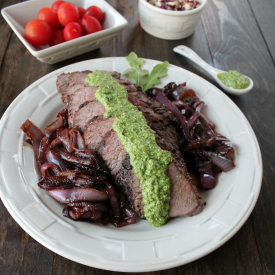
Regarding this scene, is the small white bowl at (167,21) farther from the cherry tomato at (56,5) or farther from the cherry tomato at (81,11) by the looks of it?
the cherry tomato at (56,5)

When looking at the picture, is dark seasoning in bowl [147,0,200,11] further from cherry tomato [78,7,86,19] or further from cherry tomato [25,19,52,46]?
cherry tomato [25,19,52,46]

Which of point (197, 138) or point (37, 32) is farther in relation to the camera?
point (37, 32)

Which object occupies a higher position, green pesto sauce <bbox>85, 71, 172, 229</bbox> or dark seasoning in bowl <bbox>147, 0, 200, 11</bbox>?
dark seasoning in bowl <bbox>147, 0, 200, 11</bbox>

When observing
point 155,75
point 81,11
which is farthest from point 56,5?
point 155,75

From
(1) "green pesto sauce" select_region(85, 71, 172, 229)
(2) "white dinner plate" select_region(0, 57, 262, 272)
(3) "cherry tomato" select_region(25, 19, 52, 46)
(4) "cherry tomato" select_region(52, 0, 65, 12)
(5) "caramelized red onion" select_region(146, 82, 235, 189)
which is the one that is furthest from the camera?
(4) "cherry tomato" select_region(52, 0, 65, 12)

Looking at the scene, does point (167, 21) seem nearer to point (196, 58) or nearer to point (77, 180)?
point (196, 58)

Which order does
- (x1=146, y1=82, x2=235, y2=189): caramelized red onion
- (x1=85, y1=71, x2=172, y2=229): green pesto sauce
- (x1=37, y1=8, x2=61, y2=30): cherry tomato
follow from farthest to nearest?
(x1=37, y1=8, x2=61, y2=30): cherry tomato → (x1=146, y1=82, x2=235, y2=189): caramelized red onion → (x1=85, y1=71, x2=172, y2=229): green pesto sauce

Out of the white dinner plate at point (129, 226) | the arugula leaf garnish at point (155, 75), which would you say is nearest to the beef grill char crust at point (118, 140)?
the white dinner plate at point (129, 226)

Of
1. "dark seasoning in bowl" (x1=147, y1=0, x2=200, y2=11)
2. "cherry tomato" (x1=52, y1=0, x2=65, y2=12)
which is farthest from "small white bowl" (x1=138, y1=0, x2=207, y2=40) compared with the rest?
"cherry tomato" (x1=52, y1=0, x2=65, y2=12)
